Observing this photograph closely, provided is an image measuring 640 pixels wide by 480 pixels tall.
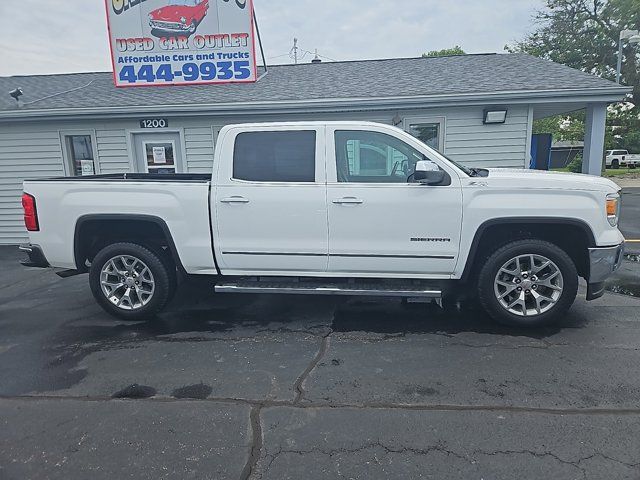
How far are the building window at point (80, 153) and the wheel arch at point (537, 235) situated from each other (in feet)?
29.5

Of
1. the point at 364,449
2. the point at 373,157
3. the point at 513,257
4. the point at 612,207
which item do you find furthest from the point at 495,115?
the point at 364,449

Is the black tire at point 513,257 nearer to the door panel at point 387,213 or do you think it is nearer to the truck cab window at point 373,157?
the door panel at point 387,213

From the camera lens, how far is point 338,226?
4.33 m

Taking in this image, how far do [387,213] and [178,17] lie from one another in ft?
26.8

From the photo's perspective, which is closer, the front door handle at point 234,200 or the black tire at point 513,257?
the black tire at point 513,257

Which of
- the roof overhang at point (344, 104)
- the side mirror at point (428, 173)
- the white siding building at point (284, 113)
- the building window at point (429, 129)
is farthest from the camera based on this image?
the building window at point (429, 129)

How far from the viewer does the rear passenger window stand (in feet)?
14.6

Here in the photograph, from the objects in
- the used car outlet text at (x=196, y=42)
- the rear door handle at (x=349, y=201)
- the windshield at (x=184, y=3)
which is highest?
the windshield at (x=184, y=3)

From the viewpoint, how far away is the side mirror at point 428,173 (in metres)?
3.96

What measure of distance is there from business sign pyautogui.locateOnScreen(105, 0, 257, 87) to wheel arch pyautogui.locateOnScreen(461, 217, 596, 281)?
7.39 m

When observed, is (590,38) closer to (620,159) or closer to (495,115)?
Answer: (620,159)

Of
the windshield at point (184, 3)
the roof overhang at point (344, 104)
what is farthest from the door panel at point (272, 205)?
the windshield at point (184, 3)

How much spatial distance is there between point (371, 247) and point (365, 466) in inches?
91.0

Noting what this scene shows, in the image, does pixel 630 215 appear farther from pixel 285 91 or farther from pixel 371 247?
pixel 371 247
